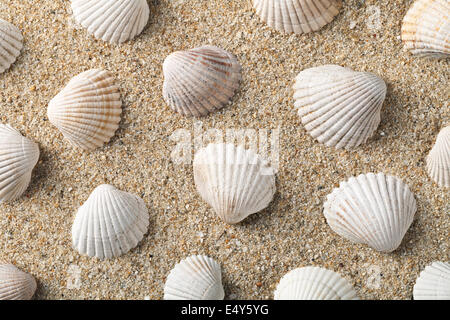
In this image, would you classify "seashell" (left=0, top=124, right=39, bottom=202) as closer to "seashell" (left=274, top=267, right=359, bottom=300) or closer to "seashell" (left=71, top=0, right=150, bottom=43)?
"seashell" (left=71, top=0, right=150, bottom=43)

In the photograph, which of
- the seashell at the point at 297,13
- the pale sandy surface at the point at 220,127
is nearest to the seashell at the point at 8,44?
the pale sandy surface at the point at 220,127

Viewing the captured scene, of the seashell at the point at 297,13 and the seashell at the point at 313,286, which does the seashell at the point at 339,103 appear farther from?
the seashell at the point at 313,286

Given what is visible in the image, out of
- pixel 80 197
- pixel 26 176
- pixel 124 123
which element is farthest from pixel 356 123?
pixel 26 176

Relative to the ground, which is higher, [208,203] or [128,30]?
[128,30]

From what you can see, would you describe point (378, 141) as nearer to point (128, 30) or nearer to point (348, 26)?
point (348, 26)

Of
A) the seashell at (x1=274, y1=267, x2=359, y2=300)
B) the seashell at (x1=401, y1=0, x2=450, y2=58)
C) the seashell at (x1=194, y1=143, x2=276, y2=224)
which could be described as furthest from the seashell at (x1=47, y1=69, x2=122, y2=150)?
the seashell at (x1=401, y1=0, x2=450, y2=58)
